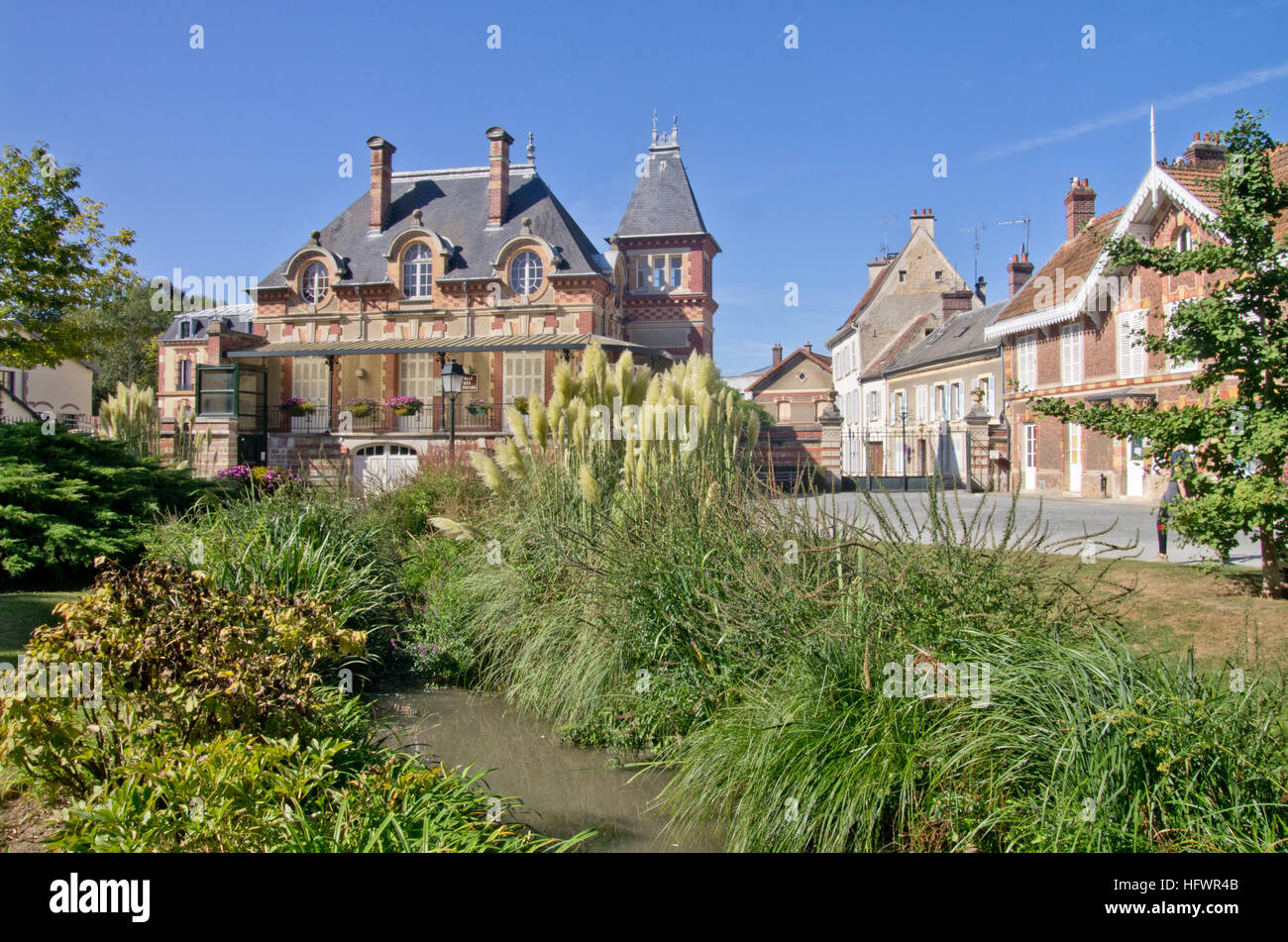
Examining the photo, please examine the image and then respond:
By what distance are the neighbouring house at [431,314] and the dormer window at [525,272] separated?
0.15ft

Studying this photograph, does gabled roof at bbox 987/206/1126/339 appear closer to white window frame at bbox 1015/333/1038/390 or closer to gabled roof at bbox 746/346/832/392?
white window frame at bbox 1015/333/1038/390

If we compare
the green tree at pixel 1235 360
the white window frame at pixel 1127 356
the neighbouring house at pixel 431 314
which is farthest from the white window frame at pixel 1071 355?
the green tree at pixel 1235 360

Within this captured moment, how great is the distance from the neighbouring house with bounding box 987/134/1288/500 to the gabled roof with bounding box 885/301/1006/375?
7.41ft

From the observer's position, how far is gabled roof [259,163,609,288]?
93.3 ft

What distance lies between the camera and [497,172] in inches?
1137

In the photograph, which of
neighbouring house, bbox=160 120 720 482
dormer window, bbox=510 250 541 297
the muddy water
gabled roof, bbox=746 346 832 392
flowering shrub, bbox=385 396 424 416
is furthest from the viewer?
gabled roof, bbox=746 346 832 392

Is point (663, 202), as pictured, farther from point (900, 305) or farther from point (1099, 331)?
point (1099, 331)

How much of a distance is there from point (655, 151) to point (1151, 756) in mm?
33595

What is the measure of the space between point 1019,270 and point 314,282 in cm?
2457

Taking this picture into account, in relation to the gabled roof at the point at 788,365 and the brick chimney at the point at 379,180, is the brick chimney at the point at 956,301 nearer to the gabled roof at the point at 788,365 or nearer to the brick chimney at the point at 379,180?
the gabled roof at the point at 788,365

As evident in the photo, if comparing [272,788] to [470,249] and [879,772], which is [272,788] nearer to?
[879,772]

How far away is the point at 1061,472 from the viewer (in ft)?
73.8

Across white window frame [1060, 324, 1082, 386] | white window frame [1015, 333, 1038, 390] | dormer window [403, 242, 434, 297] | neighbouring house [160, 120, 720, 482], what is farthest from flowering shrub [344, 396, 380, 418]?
white window frame [1060, 324, 1082, 386]

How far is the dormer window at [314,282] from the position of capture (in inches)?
1164
